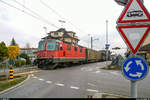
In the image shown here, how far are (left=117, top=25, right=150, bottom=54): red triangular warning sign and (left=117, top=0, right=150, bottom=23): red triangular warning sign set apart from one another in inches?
5.1

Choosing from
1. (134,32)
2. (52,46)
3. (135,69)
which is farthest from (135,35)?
(52,46)

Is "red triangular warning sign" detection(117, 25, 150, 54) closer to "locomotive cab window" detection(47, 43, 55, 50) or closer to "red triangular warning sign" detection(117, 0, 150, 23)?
"red triangular warning sign" detection(117, 0, 150, 23)

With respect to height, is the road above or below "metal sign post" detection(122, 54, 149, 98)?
below

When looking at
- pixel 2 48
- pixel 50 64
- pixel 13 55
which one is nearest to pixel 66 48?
pixel 50 64

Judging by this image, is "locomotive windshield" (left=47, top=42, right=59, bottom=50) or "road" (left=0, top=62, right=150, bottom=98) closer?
"road" (left=0, top=62, right=150, bottom=98)

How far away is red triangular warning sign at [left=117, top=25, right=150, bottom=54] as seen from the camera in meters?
2.16

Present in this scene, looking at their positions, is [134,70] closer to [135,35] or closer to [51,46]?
[135,35]

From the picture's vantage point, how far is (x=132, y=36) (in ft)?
7.29

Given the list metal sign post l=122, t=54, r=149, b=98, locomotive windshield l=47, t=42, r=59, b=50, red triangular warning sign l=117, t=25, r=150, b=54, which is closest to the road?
metal sign post l=122, t=54, r=149, b=98

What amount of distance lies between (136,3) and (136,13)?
0.17 m

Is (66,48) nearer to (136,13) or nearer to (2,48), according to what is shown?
(136,13)

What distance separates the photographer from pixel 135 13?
2.26m

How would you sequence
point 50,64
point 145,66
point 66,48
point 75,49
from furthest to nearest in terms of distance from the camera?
1. point 75,49
2. point 66,48
3. point 50,64
4. point 145,66

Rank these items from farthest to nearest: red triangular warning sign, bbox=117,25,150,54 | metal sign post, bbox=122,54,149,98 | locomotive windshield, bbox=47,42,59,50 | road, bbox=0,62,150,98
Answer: locomotive windshield, bbox=47,42,59,50, road, bbox=0,62,150,98, red triangular warning sign, bbox=117,25,150,54, metal sign post, bbox=122,54,149,98
